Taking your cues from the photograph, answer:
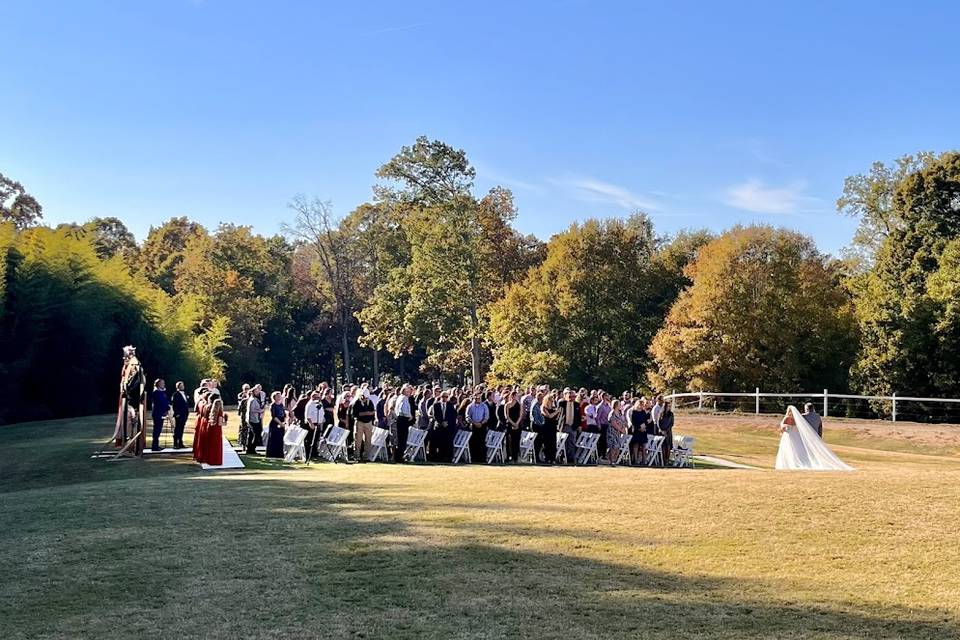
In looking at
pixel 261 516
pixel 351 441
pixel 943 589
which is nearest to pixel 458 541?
pixel 261 516

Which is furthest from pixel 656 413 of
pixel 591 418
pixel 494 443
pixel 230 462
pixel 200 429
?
pixel 200 429

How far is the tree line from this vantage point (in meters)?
34.5

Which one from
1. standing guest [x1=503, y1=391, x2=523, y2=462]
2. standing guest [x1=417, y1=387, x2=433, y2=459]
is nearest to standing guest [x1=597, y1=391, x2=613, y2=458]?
standing guest [x1=503, y1=391, x2=523, y2=462]

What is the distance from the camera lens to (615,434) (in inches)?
898

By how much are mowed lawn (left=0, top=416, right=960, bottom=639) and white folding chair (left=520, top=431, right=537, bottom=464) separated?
24.3ft

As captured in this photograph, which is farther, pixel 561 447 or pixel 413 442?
pixel 561 447

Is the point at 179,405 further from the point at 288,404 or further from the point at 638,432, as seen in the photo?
the point at 638,432

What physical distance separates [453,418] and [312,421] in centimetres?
348

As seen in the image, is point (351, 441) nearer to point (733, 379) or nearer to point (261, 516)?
point (261, 516)

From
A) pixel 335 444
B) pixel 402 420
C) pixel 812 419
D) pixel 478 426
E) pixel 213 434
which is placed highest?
pixel 812 419

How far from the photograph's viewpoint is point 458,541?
364 inches

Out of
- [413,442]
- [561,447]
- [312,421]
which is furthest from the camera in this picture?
[561,447]

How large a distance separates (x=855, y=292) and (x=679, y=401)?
10.9 metres

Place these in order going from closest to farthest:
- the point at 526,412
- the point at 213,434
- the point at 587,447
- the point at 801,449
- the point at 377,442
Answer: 1. the point at 213,434
2. the point at 801,449
3. the point at 377,442
4. the point at 587,447
5. the point at 526,412
